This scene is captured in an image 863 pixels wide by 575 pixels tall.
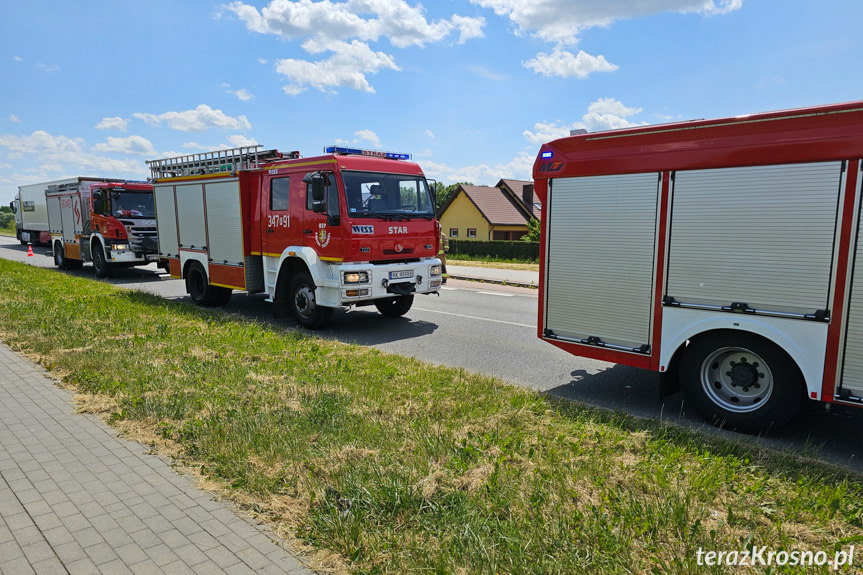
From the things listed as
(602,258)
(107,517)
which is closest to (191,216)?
(602,258)

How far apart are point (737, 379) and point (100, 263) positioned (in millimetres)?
18267

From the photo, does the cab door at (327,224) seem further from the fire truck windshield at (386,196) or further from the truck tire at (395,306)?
the truck tire at (395,306)

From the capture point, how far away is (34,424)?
5004 millimetres

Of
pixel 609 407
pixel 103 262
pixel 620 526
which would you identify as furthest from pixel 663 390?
pixel 103 262

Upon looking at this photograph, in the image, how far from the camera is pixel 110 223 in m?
17.1

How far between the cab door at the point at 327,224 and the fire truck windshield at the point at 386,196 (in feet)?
0.69

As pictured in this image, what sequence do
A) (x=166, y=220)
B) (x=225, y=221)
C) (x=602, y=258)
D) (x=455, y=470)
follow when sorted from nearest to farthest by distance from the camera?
(x=455, y=470), (x=602, y=258), (x=225, y=221), (x=166, y=220)

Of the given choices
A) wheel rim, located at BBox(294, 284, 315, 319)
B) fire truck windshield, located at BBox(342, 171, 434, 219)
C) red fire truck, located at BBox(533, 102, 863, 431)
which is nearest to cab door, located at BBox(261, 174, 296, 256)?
wheel rim, located at BBox(294, 284, 315, 319)

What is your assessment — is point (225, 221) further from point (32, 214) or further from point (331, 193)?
point (32, 214)

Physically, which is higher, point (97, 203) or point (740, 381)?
point (97, 203)

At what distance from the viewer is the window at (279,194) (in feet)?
31.7

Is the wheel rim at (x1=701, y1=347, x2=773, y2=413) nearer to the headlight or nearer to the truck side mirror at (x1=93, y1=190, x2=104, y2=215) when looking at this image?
the headlight

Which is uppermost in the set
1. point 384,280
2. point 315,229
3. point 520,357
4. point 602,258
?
point 315,229

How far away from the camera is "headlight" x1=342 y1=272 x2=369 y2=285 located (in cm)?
878
